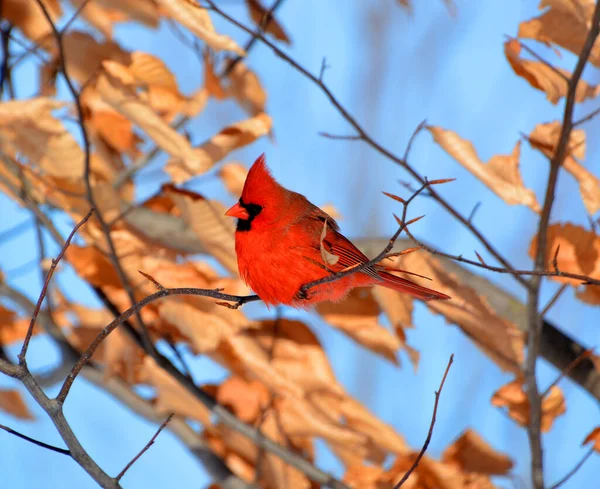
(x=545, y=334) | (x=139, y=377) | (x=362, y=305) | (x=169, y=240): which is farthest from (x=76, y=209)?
(x=545, y=334)

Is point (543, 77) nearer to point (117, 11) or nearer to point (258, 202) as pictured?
point (258, 202)

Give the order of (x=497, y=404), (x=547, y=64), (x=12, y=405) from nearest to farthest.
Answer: (x=547, y=64) < (x=497, y=404) < (x=12, y=405)

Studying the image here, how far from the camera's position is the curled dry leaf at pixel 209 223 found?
1330 millimetres

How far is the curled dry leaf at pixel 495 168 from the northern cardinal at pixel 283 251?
0.22 meters

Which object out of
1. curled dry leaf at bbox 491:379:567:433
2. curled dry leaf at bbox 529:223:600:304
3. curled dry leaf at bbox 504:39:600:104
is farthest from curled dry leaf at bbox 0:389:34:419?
curled dry leaf at bbox 504:39:600:104

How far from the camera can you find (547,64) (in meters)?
1.21

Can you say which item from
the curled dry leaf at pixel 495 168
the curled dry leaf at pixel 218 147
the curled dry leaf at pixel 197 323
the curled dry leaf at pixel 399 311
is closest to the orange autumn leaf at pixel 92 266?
the curled dry leaf at pixel 197 323

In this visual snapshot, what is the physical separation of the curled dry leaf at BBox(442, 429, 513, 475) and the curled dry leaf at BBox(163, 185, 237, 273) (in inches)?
22.3

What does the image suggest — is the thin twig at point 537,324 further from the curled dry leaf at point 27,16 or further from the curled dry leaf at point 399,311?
the curled dry leaf at point 27,16

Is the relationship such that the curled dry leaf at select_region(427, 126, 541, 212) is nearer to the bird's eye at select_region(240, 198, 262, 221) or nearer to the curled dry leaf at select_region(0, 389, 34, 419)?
the bird's eye at select_region(240, 198, 262, 221)

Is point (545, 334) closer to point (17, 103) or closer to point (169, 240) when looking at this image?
point (169, 240)

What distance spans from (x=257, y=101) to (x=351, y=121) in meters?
0.48

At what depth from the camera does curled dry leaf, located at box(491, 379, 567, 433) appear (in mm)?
1352

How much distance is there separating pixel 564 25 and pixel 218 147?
62 centimetres
